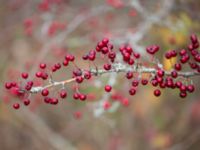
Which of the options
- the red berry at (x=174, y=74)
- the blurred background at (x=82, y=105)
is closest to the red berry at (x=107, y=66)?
the red berry at (x=174, y=74)

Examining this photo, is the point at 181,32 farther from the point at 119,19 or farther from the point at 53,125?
the point at 53,125

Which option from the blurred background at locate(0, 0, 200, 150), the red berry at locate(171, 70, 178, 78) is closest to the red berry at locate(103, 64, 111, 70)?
the red berry at locate(171, 70, 178, 78)

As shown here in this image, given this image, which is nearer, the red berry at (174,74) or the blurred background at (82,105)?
the red berry at (174,74)

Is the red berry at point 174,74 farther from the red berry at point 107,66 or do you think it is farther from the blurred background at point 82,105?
the blurred background at point 82,105

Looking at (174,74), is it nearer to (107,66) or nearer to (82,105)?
(107,66)

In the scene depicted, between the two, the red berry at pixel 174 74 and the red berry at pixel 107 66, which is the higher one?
the red berry at pixel 107 66

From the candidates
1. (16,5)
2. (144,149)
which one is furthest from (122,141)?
(16,5)

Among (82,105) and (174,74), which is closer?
(174,74)

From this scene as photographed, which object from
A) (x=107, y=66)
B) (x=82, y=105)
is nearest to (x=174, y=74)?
(x=107, y=66)

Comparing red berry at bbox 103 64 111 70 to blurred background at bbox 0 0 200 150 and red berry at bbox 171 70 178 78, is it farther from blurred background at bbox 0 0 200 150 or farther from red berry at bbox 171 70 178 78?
blurred background at bbox 0 0 200 150
